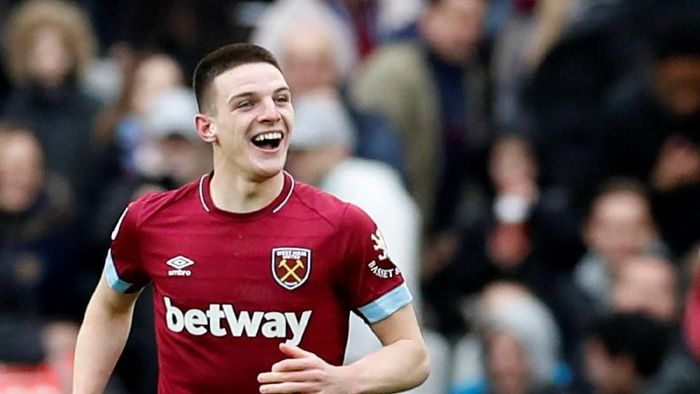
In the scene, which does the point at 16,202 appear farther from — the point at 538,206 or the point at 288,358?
the point at 288,358

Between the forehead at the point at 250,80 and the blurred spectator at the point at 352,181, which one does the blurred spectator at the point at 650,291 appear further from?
the forehead at the point at 250,80

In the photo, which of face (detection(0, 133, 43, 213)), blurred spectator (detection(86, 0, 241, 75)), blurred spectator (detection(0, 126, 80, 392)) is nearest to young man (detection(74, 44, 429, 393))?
blurred spectator (detection(0, 126, 80, 392))

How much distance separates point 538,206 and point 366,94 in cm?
122

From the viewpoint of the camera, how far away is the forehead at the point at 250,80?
22.1 feet

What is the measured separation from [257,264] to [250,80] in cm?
58

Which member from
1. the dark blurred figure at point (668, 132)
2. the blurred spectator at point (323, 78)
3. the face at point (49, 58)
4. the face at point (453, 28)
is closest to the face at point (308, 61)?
the blurred spectator at point (323, 78)

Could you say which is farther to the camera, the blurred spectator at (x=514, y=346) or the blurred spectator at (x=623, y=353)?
the blurred spectator at (x=514, y=346)

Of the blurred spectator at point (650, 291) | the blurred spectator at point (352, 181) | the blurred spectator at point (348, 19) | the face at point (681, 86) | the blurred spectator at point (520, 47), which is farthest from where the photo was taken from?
the blurred spectator at point (520, 47)

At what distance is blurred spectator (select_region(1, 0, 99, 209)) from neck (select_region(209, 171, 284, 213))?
5.59 metres

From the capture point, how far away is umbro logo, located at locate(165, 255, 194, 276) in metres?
6.86

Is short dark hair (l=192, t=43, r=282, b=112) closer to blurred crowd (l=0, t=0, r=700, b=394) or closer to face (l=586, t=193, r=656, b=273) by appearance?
blurred crowd (l=0, t=0, r=700, b=394)

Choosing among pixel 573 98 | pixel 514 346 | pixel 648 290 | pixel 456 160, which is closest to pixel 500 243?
pixel 456 160

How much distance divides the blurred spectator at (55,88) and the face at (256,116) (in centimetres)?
569

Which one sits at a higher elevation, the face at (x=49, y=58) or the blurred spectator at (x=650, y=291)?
the face at (x=49, y=58)
